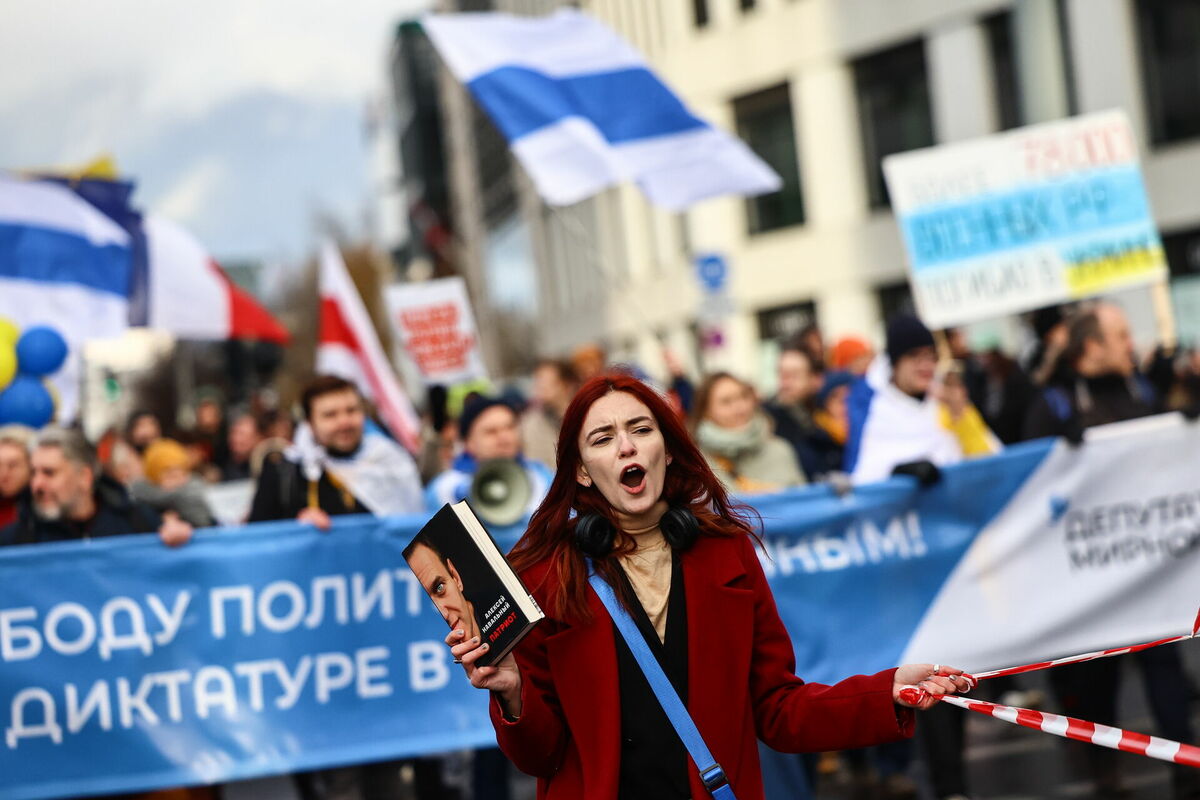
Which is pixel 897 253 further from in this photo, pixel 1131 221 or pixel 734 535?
pixel 734 535

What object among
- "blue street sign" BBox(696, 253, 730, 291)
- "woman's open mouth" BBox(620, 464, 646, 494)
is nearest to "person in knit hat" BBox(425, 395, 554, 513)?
"woman's open mouth" BBox(620, 464, 646, 494)

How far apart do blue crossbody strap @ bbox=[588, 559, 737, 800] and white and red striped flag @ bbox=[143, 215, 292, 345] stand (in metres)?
8.51

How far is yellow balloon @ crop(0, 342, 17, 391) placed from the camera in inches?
361

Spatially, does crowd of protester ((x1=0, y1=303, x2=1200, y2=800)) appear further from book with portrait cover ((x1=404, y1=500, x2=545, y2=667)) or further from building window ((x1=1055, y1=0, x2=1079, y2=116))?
building window ((x1=1055, y1=0, x2=1079, y2=116))

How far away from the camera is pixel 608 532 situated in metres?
3.54

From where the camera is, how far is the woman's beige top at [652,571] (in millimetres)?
3494

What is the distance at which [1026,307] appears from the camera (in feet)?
30.7

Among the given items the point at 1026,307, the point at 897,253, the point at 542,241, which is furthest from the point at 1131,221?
the point at 542,241

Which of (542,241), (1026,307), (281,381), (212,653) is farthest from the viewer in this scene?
(281,381)

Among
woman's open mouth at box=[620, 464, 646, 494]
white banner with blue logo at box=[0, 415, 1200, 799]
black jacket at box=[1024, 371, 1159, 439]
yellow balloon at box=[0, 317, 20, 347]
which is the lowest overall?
Answer: white banner with blue logo at box=[0, 415, 1200, 799]

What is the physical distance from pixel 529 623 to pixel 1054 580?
4.93m

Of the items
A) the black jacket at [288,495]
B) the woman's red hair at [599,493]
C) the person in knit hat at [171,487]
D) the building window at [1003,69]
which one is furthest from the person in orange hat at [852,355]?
the building window at [1003,69]

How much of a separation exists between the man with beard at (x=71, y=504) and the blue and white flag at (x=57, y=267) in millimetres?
3652

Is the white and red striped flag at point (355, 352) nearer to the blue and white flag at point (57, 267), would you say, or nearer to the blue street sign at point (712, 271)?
the blue and white flag at point (57, 267)
